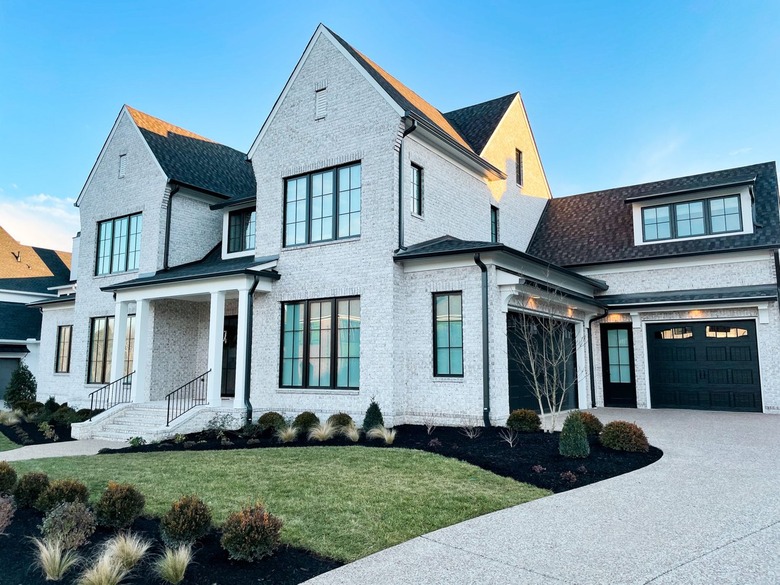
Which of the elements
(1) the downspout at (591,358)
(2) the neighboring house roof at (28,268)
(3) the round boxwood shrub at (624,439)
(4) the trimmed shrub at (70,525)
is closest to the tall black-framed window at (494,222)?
(1) the downspout at (591,358)

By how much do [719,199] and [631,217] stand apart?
114 inches

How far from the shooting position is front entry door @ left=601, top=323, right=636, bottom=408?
17.8 meters

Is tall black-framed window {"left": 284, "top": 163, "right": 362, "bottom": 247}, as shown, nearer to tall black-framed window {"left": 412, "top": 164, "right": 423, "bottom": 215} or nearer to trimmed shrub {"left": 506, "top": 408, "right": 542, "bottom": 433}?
tall black-framed window {"left": 412, "top": 164, "right": 423, "bottom": 215}

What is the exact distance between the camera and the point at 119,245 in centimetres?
1945

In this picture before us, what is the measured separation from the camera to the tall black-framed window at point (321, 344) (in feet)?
44.5

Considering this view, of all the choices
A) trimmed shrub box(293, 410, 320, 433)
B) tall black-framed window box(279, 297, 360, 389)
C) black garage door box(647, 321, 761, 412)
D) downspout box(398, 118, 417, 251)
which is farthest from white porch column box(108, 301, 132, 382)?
black garage door box(647, 321, 761, 412)

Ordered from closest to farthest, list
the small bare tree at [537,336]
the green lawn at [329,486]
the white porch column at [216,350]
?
the green lawn at [329,486] < the small bare tree at [537,336] < the white porch column at [216,350]

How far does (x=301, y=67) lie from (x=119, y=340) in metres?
10.1

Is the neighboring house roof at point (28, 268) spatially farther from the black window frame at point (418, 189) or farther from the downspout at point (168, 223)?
the black window frame at point (418, 189)

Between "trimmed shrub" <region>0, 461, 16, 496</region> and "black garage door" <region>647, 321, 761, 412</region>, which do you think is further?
"black garage door" <region>647, 321, 761, 412</region>

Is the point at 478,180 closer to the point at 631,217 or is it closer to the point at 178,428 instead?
the point at 631,217

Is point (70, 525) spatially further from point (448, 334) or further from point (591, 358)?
point (591, 358)

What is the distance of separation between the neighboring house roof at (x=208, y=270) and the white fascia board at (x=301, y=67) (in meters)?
3.22

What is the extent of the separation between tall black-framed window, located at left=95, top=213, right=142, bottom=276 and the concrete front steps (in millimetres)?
5811
